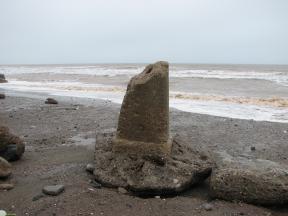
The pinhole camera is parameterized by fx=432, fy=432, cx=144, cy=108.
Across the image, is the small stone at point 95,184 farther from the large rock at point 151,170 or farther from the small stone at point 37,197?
the small stone at point 37,197

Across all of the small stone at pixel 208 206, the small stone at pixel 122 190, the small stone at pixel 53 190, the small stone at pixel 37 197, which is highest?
the small stone at pixel 53 190

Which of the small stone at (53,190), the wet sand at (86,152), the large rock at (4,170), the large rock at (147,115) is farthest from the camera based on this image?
the large rock at (147,115)

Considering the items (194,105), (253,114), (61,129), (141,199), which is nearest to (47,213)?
(141,199)

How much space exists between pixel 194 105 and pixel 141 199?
34.1 feet

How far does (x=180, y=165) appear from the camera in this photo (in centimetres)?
527

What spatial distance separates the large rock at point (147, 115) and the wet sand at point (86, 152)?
67 cm

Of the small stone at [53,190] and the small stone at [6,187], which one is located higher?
the small stone at [53,190]

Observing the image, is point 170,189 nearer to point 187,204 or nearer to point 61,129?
point 187,204

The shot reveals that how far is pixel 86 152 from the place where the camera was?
265 inches

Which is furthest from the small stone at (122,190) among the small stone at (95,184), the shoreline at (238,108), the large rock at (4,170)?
the shoreline at (238,108)

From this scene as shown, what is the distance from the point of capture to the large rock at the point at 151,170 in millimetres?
4918

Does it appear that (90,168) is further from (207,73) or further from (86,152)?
(207,73)

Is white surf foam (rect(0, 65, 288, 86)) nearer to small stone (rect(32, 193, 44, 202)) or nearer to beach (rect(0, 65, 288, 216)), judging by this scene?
beach (rect(0, 65, 288, 216))

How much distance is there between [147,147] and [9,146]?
2.10 metres
